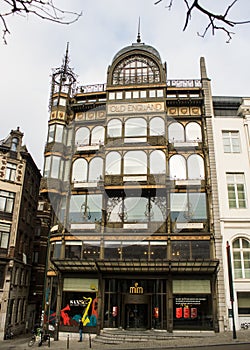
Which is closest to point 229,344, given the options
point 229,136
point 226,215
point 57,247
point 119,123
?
point 226,215

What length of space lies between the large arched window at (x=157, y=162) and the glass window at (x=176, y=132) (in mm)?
1944

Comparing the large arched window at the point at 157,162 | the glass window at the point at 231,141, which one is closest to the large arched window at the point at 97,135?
the large arched window at the point at 157,162

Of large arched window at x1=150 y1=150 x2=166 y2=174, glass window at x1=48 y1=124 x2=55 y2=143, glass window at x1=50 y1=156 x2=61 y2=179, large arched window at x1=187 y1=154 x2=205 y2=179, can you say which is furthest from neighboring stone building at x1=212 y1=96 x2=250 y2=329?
glass window at x1=48 y1=124 x2=55 y2=143

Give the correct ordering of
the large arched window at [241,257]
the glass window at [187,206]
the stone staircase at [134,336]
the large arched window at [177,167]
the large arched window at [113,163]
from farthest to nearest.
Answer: the large arched window at [113,163] → the large arched window at [177,167] → the glass window at [187,206] → the large arched window at [241,257] → the stone staircase at [134,336]

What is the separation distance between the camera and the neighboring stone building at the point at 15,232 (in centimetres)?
3061

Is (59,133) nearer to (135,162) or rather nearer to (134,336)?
(135,162)

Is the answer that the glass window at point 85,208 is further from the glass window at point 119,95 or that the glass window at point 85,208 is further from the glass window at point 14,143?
the glass window at point 14,143

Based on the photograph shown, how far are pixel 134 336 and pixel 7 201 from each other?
60.9 ft

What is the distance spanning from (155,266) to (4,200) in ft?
56.8

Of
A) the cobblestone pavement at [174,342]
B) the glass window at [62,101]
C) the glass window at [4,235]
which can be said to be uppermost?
the glass window at [62,101]

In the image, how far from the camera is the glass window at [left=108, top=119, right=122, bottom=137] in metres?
30.0

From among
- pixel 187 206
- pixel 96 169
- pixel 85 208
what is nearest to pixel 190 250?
pixel 187 206

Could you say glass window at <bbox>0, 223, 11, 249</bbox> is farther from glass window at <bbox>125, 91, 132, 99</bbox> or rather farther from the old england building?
glass window at <bbox>125, 91, 132, 99</bbox>

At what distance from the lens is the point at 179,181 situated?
90.5 ft
